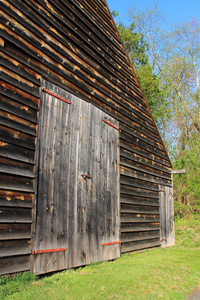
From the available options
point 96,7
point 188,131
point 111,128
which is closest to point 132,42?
point 188,131

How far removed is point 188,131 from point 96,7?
64.2ft

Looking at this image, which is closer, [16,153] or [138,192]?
[16,153]

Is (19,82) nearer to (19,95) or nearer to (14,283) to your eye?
(19,95)

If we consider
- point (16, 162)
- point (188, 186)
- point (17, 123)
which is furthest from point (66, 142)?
point (188, 186)

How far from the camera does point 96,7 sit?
26.8ft

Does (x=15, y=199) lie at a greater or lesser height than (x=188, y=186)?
lesser

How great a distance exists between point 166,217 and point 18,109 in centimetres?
806

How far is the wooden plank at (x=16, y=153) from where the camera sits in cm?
430

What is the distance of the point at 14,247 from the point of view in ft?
13.8

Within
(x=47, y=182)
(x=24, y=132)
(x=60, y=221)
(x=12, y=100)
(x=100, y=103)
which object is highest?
→ (x=100, y=103)

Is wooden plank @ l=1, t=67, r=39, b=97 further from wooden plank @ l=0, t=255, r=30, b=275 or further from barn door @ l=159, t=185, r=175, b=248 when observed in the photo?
barn door @ l=159, t=185, r=175, b=248

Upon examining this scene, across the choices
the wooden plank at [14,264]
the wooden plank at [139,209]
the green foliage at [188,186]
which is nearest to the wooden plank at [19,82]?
the wooden plank at [14,264]

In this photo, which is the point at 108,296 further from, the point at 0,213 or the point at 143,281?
the point at 0,213

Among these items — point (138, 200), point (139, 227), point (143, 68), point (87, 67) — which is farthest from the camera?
point (143, 68)
